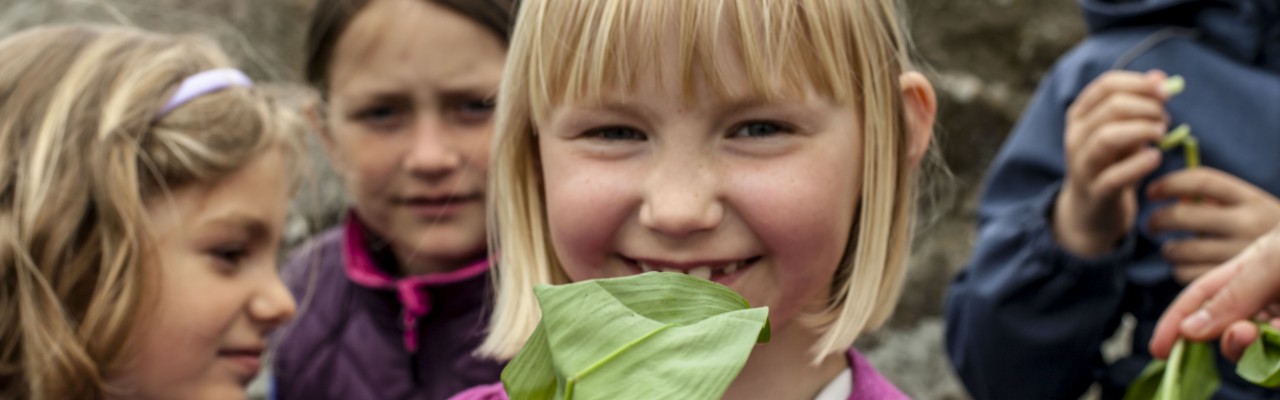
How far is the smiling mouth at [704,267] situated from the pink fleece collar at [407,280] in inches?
33.9

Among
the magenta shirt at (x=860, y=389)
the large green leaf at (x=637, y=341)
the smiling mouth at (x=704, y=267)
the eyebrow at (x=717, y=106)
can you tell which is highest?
the large green leaf at (x=637, y=341)

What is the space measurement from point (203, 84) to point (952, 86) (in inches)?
95.5

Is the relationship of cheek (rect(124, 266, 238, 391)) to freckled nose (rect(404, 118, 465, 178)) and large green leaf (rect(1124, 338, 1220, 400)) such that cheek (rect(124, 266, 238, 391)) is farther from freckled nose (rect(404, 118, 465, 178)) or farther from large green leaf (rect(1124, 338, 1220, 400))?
large green leaf (rect(1124, 338, 1220, 400))

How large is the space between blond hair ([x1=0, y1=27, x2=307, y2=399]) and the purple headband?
0.04 feet

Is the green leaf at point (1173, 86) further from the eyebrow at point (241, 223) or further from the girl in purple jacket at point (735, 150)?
the eyebrow at point (241, 223)

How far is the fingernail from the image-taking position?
1.45 m

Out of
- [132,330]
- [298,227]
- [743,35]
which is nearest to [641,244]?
[743,35]

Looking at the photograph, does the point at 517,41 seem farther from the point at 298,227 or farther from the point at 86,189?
the point at 298,227

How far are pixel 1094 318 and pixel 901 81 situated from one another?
0.81 metres

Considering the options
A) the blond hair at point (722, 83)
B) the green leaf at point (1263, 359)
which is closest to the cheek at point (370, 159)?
the blond hair at point (722, 83)

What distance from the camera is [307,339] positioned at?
7.58 ft

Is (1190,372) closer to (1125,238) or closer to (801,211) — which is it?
(801,211)

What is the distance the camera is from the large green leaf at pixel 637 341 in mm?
911

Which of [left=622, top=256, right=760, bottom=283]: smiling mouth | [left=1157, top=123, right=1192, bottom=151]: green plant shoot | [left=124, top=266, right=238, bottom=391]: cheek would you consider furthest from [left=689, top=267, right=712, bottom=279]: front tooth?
[left=1157, top=123, right=1192, bottom=151]: green plant shoot
